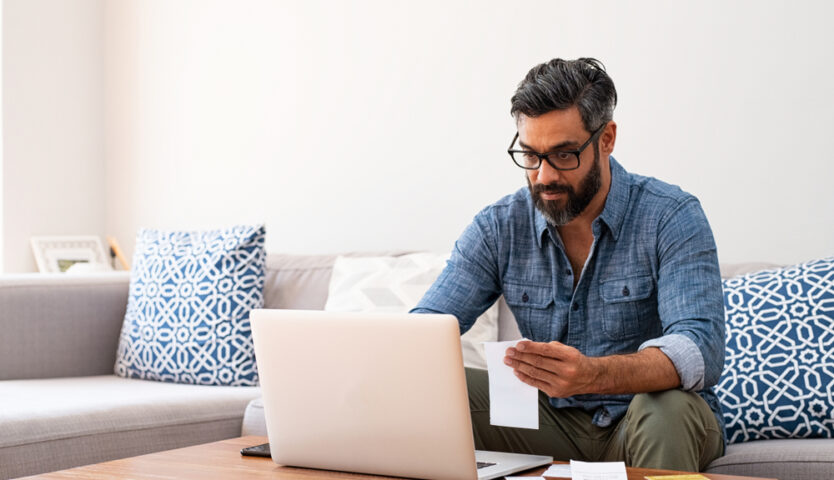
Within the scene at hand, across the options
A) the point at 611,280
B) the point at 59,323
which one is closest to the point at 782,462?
the point at 611,280

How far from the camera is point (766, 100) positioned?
8.09ft

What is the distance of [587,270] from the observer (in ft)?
Result: 5.93

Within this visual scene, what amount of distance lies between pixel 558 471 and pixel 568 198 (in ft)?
1.90

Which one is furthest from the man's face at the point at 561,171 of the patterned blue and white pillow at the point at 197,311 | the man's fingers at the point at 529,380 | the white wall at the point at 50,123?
the white wall at the point at 50,123

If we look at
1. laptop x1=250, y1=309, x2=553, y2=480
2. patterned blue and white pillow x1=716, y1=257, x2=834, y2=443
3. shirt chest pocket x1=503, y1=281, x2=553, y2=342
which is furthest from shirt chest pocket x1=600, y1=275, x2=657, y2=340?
laptop x1=250, y1=309, x2=553, y2=480

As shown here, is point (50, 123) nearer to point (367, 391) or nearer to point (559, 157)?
point (559, 157)

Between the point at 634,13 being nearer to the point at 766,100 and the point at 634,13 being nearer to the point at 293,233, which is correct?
the point at 766,100

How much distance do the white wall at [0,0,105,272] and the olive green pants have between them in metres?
2.38

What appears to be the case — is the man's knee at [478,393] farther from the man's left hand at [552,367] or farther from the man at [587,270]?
the man's left hand at [552,367]

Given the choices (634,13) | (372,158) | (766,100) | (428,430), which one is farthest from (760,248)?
(428,430)

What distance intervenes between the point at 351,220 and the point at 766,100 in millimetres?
1385

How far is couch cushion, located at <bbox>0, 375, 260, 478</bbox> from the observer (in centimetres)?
204

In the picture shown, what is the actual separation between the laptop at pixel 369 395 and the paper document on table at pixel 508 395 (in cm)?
7

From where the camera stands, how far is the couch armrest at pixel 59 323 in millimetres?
2709
